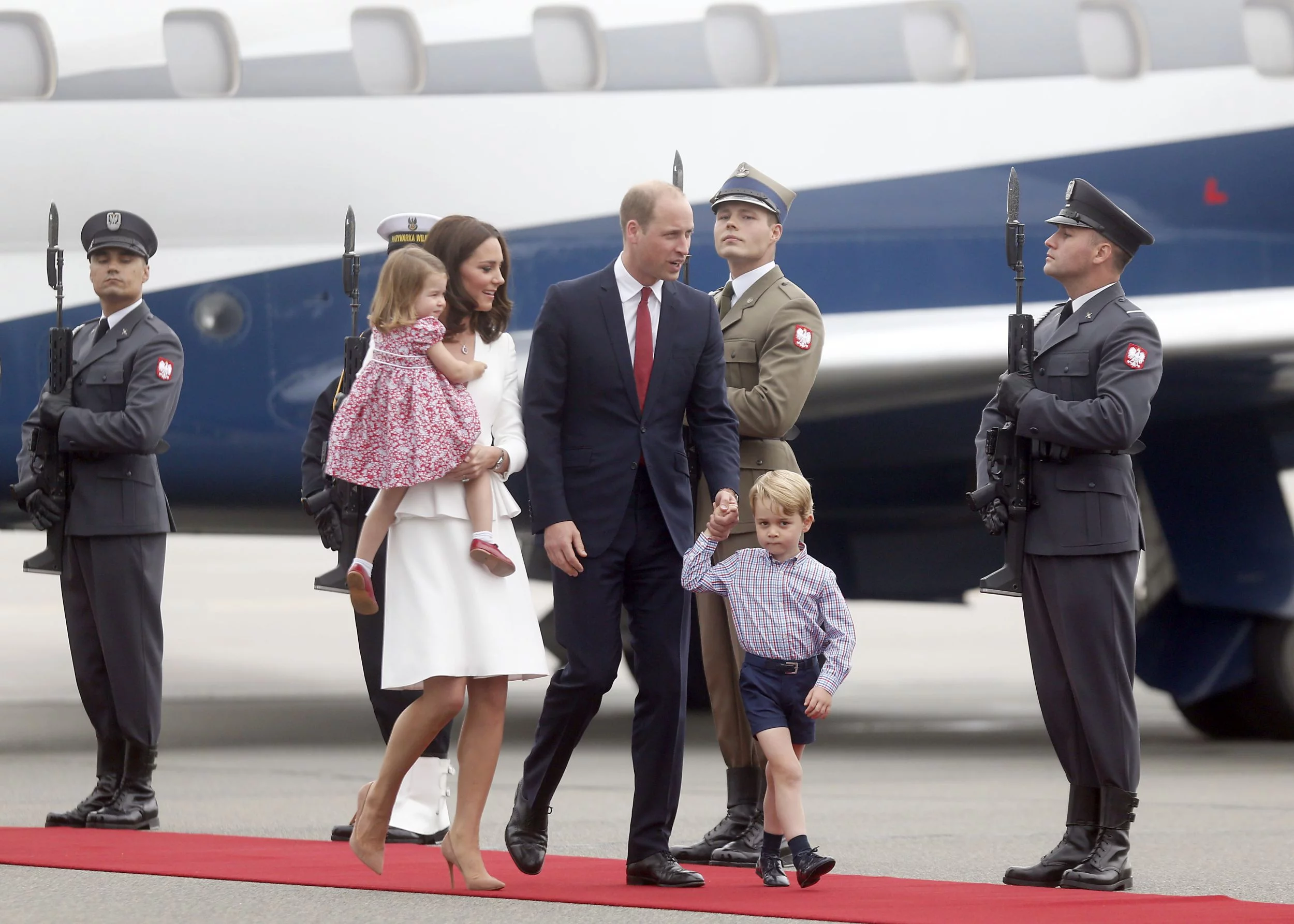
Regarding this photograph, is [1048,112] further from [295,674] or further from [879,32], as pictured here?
[295,674]

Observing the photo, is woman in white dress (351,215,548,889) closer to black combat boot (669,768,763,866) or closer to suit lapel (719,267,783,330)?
black combat boot (669,768,763,866)

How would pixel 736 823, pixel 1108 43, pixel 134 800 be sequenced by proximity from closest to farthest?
pixel 736 823 → pixel 134 800 → pixel 1108 43

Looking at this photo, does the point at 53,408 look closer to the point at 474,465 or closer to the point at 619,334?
the point at 474,465

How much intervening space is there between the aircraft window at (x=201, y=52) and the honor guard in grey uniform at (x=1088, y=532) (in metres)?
3.91

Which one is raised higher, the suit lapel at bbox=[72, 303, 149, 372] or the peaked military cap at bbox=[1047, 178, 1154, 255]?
the peaked military cap at bbox=[1047, 178, 1154, 255]

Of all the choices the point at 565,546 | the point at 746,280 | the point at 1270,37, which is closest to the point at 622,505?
the point at 565,546

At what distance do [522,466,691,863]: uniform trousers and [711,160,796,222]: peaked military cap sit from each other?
3.53 feet

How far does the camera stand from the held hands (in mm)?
4188

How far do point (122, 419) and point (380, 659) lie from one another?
3.00ft

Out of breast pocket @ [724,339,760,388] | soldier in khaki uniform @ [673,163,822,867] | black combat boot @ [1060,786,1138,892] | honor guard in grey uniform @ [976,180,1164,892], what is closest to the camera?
black combat boot @ [1060,786,1138,892]

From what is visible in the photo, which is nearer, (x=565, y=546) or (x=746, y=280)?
(x=565, y=546)

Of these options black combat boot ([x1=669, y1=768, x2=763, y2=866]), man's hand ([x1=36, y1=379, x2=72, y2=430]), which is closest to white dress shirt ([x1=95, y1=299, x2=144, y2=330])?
man's hand ([x1=36, y1=379, x2=72, y2=430])

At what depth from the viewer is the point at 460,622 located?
423 centimetres

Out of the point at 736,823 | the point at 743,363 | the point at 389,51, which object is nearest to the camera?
the point at 736,823
